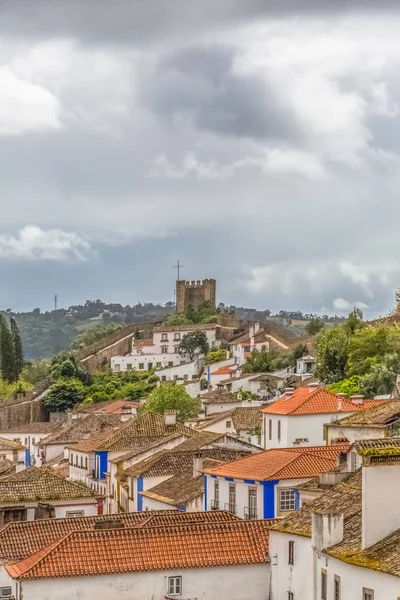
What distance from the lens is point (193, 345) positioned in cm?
15175

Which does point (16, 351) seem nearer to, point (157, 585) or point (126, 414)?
point (126, 414)

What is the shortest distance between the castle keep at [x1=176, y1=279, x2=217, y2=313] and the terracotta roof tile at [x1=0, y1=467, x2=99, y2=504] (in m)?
130

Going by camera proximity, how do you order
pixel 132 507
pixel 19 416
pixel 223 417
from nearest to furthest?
1. pixel 132 507
2. pixel 223 417
3. pixel 19 416

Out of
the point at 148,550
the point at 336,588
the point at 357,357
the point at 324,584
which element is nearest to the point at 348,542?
the point at 336,588

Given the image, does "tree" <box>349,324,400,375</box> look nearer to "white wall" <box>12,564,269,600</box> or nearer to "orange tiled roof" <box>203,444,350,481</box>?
"orange tiled roof" <box>203,444,350,481</box>

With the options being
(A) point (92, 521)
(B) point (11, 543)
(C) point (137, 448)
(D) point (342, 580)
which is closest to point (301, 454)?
(A) point (92, 521)

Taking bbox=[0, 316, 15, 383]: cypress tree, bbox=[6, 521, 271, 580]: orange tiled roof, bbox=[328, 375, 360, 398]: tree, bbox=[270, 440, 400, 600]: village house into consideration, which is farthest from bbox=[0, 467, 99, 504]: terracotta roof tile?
bbox=[0, 316, 15, 383]: cypress tree

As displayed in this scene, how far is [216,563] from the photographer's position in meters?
38.0

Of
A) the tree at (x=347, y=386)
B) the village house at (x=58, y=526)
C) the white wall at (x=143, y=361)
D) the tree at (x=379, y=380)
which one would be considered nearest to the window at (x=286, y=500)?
the village house at (x=58, y=526)

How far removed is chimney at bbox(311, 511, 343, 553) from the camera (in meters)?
33.4

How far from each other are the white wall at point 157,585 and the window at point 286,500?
23.8ft

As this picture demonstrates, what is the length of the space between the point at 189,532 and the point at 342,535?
273 inches

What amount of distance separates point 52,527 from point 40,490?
1119cm

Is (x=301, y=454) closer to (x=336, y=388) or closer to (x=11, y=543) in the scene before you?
(x=11, y=543)
